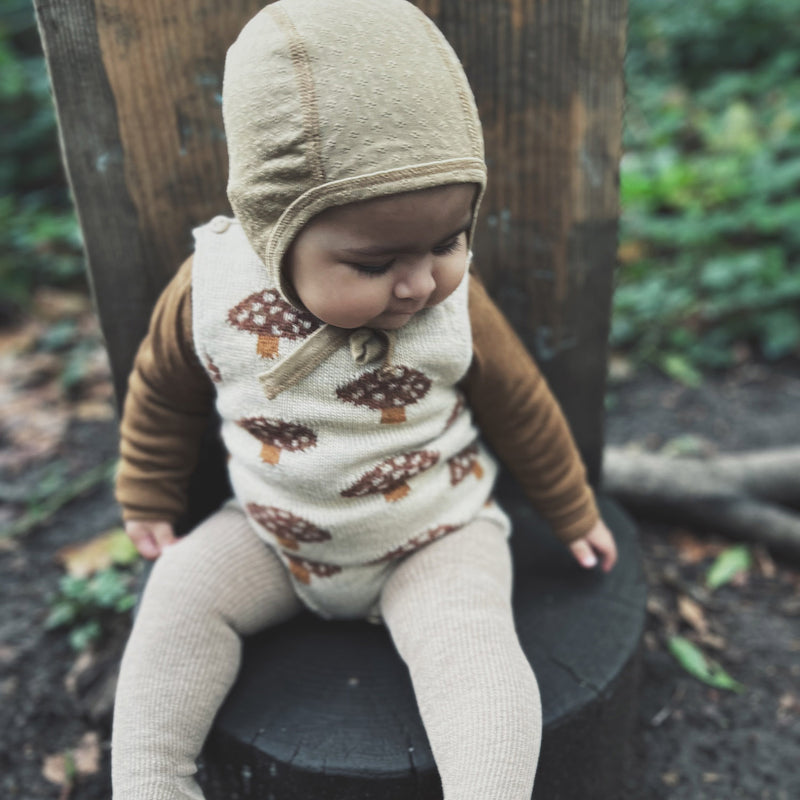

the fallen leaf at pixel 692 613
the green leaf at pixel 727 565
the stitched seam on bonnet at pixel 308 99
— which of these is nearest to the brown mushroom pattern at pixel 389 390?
the stitched seam on bonnet at pixel 308 99

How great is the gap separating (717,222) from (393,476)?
9.35 feet

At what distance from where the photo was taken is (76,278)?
4562 mm

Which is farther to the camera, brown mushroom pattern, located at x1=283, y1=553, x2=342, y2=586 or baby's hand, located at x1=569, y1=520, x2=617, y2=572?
baby's hand, located at x1=569, y1=520, x2=617, y2=572

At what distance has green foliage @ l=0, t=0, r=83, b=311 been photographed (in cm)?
443

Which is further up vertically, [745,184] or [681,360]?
[745,184]

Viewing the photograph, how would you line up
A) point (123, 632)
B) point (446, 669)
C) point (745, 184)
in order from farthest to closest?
point (745, 184), point (123, 632), point (446, 669)

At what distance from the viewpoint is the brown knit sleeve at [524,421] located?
60.9 inches

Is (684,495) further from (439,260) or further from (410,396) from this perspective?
(439,260)

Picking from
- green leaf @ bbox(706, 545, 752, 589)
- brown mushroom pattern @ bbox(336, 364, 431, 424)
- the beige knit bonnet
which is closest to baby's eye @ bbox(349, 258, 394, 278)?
the beige knit bonnet

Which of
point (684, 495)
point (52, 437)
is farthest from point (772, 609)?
point (52, 437)

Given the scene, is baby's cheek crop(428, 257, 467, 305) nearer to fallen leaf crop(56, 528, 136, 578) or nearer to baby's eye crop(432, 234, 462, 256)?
baby's eye crop(432, 234, 462, 256)

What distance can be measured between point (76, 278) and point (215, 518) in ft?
10.9

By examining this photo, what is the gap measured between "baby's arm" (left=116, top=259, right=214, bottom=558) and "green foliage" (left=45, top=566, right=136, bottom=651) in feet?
2.32

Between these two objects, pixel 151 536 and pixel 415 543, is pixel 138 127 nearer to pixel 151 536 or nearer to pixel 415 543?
pixel 151 536
